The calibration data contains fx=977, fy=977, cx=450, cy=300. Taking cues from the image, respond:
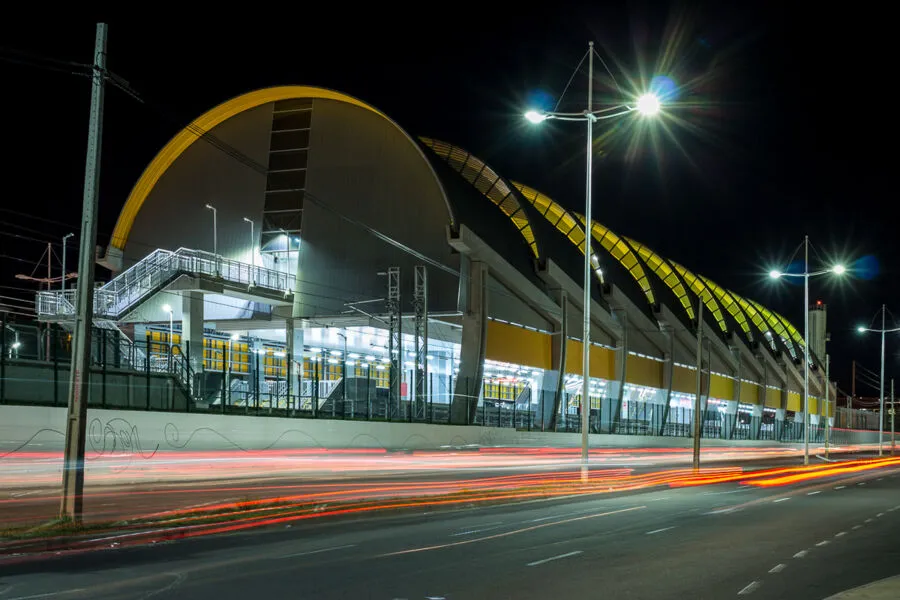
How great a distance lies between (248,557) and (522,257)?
36.8m

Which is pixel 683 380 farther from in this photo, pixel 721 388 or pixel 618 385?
pixel 618 385

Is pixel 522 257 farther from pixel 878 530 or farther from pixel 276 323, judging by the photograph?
pixel 878 530

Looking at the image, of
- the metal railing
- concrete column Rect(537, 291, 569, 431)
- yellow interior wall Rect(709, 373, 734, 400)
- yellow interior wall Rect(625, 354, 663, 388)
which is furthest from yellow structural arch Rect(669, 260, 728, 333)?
the metal railing

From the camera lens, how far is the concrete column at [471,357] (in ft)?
144

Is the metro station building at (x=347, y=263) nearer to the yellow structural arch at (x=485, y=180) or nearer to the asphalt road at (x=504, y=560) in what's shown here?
the yellow structural arch at (x=485, y=180)

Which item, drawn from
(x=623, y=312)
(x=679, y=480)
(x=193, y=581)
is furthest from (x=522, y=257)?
(x=193, y=581)

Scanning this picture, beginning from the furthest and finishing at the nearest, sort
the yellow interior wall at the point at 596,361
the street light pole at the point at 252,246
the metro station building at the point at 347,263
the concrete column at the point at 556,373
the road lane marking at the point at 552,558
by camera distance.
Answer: the yellow interior wall at the point at 596,361 < the concrete column at the point at 556,373 < the street light pole at the point at 252,246 < the metro station building at the point at 347,263 < the road lane marking at the point at 552,558

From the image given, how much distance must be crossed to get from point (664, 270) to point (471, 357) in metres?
35.9

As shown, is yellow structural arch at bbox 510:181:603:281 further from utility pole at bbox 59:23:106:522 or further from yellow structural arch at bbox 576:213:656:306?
utility pole at bbox 59:23:106:522

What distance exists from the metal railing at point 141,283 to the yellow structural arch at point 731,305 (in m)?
51.5

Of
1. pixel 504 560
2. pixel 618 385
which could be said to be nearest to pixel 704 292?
pixel 618 385

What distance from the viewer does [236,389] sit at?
3397cm

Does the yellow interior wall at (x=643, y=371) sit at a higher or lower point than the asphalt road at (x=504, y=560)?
higher

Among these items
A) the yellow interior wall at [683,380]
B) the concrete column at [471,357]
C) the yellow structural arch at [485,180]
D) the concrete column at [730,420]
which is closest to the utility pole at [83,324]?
the concrete column at [471,357]
